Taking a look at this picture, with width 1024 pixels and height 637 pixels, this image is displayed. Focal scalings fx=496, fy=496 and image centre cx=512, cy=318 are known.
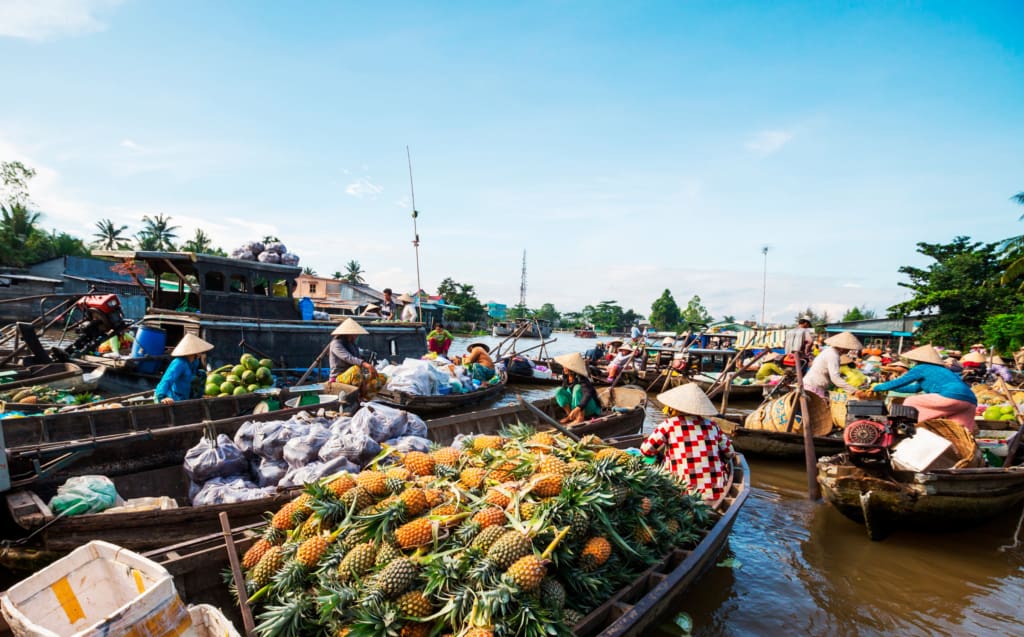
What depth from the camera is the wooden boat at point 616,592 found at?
9.98ft

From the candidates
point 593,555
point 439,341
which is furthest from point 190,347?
point 439,341

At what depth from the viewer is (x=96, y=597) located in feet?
9.18

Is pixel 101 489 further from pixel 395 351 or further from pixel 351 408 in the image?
pixel 395 351

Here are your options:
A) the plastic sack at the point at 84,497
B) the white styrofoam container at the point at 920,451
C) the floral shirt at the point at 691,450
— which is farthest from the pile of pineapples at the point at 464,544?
the white styrofoam container at the point at 920,451

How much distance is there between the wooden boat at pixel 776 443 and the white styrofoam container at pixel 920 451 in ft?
9.76

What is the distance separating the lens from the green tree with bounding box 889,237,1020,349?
1021 inches

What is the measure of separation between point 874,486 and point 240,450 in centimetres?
738

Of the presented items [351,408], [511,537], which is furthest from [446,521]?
[351,408]

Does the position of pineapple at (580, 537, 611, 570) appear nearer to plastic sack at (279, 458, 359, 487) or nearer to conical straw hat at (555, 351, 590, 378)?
plastic sack at (279, 458, 359, 487)

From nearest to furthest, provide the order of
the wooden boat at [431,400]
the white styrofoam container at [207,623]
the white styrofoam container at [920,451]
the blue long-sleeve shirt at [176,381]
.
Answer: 1. the white styrofoam container at [207,623]
2. the white styrofoam container at [920,451]
3. the blue long-sleeve shirt at [176,381]
4. the wooden boat at [431,400]

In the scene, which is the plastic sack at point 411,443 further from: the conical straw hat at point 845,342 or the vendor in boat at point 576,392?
the conical straw hat at point 845,342

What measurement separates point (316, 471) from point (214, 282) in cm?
943

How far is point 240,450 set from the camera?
5.54 m

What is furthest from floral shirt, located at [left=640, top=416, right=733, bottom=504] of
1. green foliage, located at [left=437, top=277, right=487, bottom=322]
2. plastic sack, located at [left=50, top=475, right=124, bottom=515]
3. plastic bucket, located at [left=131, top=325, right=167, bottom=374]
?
green foliage, located at [left=437, top=277, right=487, bottom=322]
